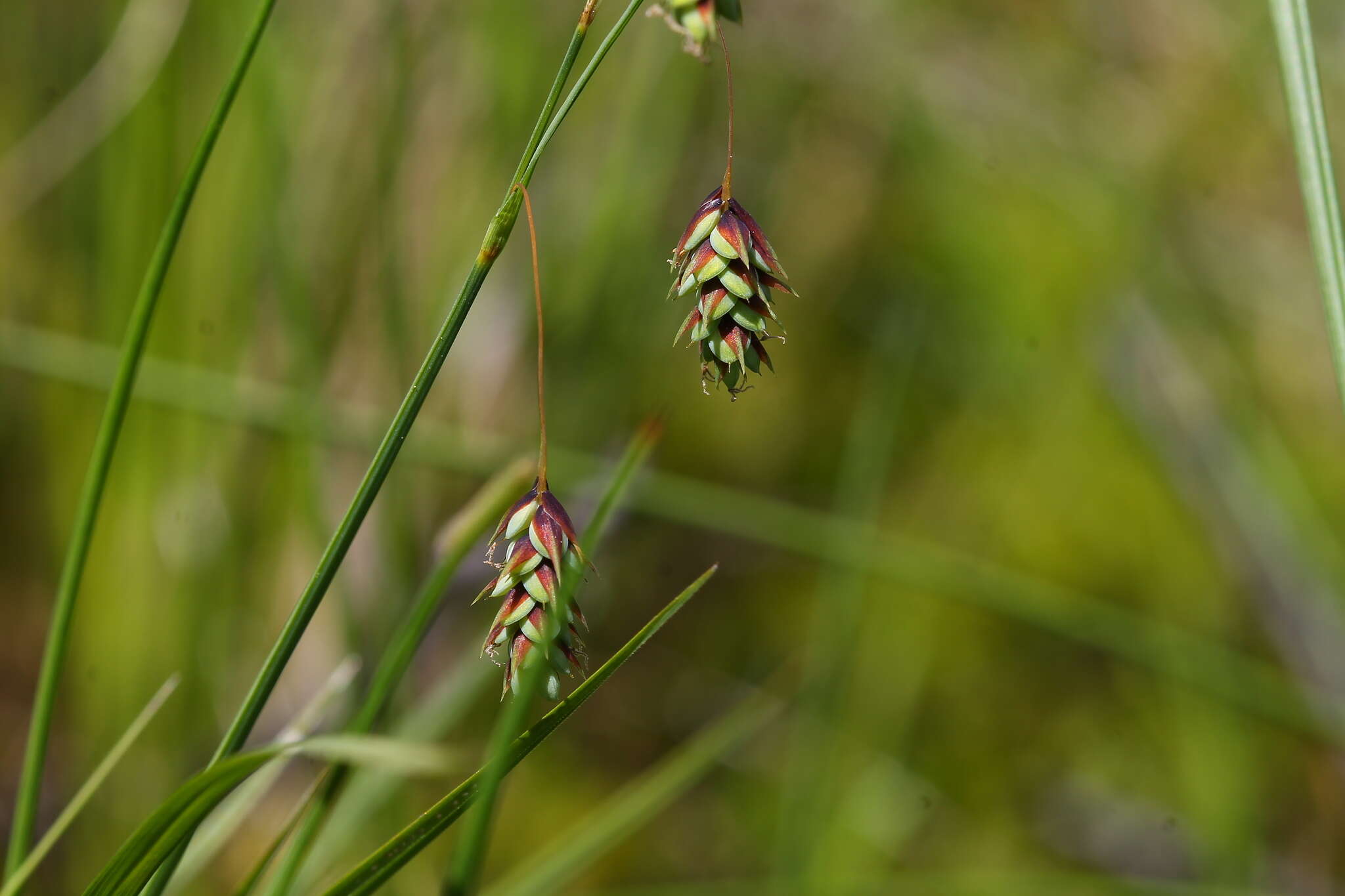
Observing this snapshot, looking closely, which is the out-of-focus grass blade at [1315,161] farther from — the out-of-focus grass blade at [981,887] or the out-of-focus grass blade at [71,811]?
the out-of-focus grass blade at [981,887]

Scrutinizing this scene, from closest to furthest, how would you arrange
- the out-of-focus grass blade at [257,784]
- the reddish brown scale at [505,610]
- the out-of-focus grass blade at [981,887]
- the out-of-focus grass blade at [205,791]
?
the out-of-focus grass blade at [205,791] → the reddish brown scale at [505,610] → the out-of-focus grass blade at [257,784] → the out-of-focus grass blade at [981,887]

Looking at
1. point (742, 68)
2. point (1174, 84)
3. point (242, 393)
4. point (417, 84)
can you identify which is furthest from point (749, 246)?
point (1174, 84)

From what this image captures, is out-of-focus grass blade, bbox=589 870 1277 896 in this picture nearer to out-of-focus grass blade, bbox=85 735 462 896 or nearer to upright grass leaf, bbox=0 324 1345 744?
upright grass leaf, bbox=0 324 1345 744

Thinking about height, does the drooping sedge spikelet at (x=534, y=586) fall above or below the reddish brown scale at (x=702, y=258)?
below

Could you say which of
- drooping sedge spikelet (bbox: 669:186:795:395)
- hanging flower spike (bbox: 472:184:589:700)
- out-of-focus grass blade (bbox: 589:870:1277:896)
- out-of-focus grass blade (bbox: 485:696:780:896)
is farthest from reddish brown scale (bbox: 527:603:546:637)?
out-of-focus grass blade (bbox: 589:870:1277:896)

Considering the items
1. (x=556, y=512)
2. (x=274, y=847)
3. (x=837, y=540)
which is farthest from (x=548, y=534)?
(x=837, y=540)

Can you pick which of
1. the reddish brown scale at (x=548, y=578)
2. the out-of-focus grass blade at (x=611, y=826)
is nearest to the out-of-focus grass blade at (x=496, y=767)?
the reddish brown scale at (x=548, y=578)

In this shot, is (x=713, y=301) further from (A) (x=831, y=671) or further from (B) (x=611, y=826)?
(A) (x=831, y=671)
